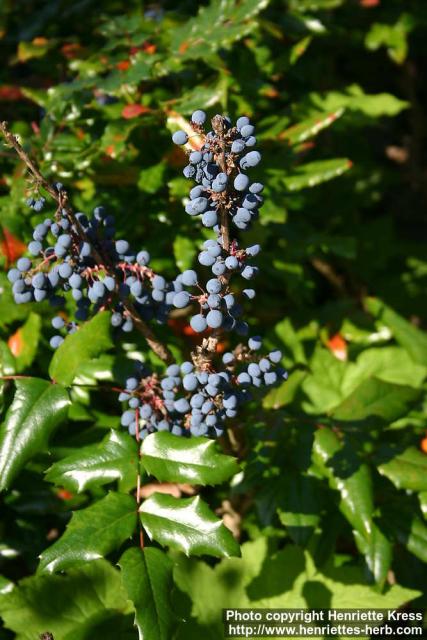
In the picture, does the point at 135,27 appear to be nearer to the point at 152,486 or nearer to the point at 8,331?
the point at 8,331

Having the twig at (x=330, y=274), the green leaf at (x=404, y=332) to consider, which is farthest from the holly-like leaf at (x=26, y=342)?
the twig at (x=330, y=274)

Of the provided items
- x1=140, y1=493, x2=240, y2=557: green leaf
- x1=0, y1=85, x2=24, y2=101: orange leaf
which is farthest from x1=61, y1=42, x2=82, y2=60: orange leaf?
x1=140, y1=493, x2=240, y2=557: green leaf

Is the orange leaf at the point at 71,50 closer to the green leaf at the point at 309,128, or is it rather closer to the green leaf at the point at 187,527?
the green leaf at the point at 309,128

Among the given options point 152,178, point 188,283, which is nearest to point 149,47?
point 152,178

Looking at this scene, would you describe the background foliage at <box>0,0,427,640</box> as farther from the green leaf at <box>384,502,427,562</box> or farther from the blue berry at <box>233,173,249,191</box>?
the blue berry at <box>233,173,249,191</box>

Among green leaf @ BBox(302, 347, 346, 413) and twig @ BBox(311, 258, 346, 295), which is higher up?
green leaf @ BBox(302, 347, 346, 413)
